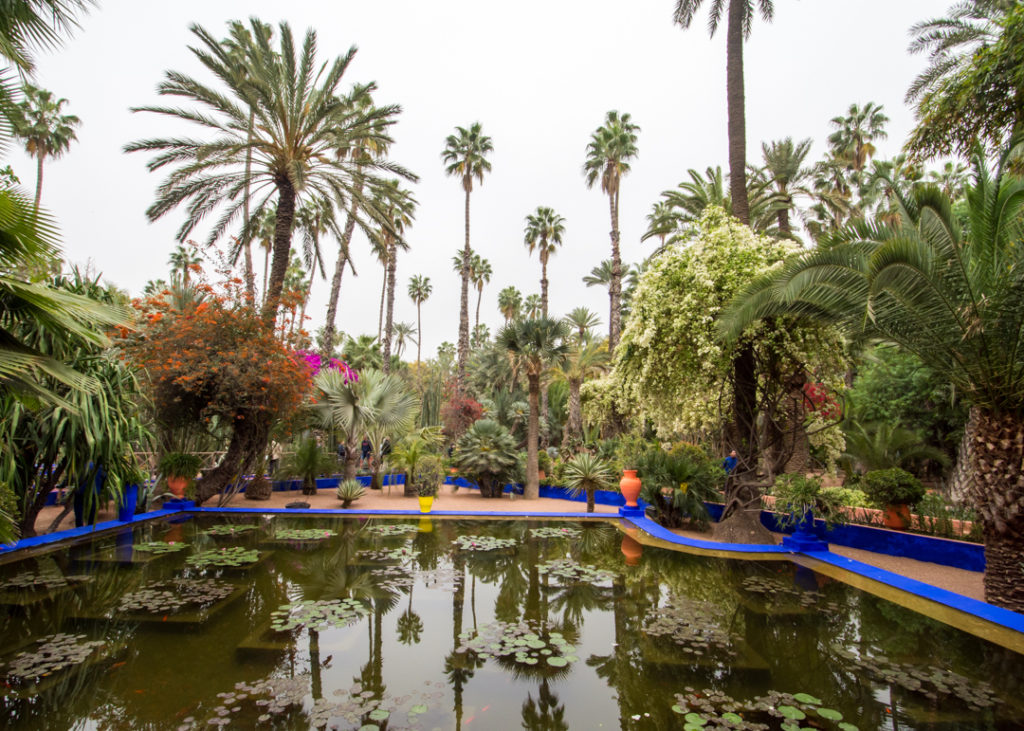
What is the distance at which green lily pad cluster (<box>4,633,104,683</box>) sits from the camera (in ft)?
12.9

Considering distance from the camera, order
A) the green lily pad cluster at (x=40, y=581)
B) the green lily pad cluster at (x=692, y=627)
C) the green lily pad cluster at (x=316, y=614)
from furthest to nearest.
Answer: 1. the green lily pad cluster at (x=40, y=581)
2. the green lily pad cluster at (x=316, y=614)
3. the green lily pad cluster at (x=692, y=627)

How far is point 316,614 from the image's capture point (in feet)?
17.3

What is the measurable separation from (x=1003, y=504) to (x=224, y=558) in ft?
32.6

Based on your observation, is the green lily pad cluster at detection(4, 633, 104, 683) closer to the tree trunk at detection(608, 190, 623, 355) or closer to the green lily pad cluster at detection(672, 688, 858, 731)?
the green lily pad cluster at detection(672, 688, 858, 731)

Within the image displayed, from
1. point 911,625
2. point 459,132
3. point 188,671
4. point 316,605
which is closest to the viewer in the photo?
point 188,671

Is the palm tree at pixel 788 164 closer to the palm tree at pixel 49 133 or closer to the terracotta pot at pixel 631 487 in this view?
the terracotta pot at pixel 631 487

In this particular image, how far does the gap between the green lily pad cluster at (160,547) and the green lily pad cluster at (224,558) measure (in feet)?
1.85

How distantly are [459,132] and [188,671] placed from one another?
3011 centimetres

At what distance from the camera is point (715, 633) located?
488cm

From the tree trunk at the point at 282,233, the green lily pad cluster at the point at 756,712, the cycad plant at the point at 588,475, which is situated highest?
the tree trunk at the point at 282,233

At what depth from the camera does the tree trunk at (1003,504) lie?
556 centimetres

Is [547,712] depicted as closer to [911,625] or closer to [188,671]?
[188,671]

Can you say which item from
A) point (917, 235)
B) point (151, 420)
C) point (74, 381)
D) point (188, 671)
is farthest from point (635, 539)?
point (151, 420)

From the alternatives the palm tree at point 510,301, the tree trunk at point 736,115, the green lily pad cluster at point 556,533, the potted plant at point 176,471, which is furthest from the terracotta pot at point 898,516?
the palm tree at point 510,301
